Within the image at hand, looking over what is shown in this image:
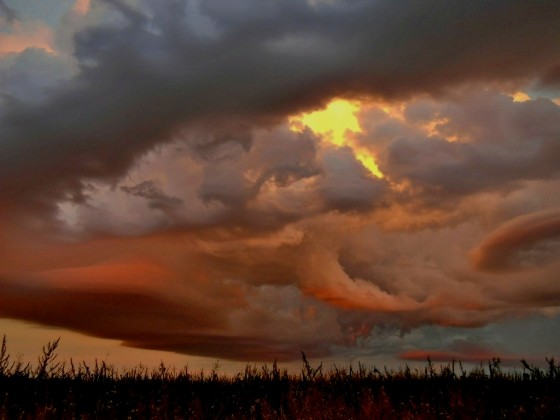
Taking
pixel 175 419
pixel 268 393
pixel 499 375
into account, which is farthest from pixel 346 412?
pixel 499 375

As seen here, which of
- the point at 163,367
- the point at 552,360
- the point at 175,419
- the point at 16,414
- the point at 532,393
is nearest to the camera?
the point at 175,419

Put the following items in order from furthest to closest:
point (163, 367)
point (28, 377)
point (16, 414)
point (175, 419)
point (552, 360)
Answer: point (163, 367)
point (28, 377)
point (552, 360)
point (16, 414)
point (175, 419)

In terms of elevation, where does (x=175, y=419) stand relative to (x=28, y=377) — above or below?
below

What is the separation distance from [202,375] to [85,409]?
3756 mm

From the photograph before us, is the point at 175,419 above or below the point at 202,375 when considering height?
below

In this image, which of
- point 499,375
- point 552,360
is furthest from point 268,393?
point 552,360

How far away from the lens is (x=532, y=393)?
12828mm

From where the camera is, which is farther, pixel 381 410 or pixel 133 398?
pixel 133 398

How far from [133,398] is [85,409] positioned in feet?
3.25

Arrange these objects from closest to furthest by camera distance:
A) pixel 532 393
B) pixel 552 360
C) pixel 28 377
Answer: pixel 532 393
pixel 552 360
pixel 28 377

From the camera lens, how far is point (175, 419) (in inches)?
434

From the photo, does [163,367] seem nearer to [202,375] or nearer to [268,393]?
[202,375]

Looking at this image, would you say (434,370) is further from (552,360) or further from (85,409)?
(85,409)

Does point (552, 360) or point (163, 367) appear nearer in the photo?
point (552, 360)
